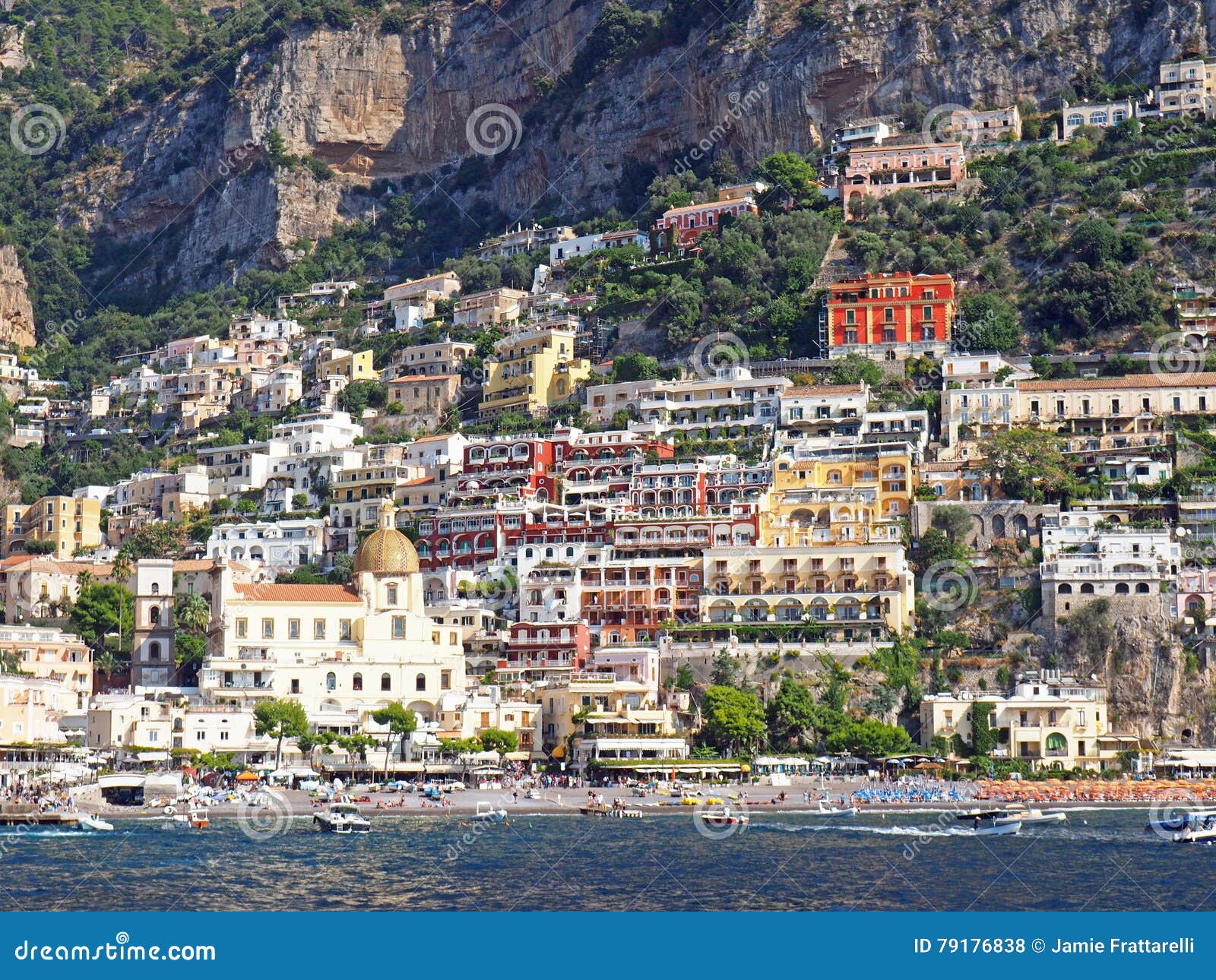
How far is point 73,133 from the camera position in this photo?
19712 cm

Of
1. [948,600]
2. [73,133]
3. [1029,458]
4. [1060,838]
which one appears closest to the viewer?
[1060,838]

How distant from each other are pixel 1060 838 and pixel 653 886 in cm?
2078

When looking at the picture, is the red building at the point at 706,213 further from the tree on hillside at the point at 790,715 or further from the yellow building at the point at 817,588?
the tree on hillside at the point at 790,715

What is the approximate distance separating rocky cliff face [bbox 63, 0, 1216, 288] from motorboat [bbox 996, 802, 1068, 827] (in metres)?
84.5

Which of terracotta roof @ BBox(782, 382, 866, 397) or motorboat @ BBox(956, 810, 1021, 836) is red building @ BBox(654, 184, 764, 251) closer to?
terracotta roof @ BBox(782, 382, 866, 397)

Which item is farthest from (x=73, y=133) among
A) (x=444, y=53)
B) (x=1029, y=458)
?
(x=1029, y=458)

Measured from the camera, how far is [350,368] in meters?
148

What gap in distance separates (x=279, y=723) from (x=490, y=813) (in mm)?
16140

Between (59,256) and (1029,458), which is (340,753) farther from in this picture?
(59,256)

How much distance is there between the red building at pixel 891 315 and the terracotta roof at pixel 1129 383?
433 inches

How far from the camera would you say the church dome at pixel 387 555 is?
338 feet

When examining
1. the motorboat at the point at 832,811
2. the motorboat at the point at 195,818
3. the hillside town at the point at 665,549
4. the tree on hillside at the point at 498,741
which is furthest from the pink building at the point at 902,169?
the motorboat at the point at 195,818

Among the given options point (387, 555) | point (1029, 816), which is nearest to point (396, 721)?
point (387, 555)

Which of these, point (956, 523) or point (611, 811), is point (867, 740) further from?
point (956, 523)
